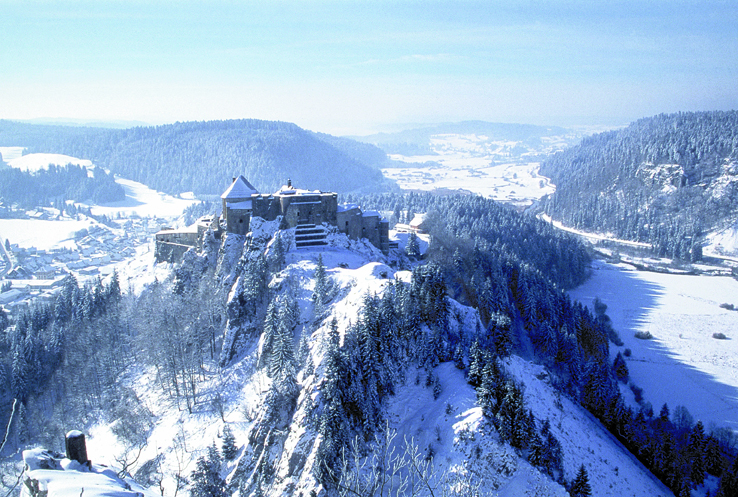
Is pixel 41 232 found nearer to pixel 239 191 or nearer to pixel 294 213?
pixel 239 191

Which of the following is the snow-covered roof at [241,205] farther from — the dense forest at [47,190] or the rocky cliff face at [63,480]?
the dense forest at [47,190]

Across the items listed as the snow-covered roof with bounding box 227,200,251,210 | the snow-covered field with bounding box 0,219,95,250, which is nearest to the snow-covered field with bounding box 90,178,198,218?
the snow-covered field with bounding box 0,219,95,250

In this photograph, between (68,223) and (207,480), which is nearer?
(207,480)

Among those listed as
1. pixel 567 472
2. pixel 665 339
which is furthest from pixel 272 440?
pixel 665 339

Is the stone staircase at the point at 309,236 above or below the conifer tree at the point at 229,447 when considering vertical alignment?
above

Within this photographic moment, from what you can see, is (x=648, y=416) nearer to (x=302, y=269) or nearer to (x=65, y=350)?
(x=302, y=269)

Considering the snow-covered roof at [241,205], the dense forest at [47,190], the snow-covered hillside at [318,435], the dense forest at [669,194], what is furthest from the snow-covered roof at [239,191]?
the dense forest at [47,190]

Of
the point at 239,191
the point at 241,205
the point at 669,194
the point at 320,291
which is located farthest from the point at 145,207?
the point at 669,194
